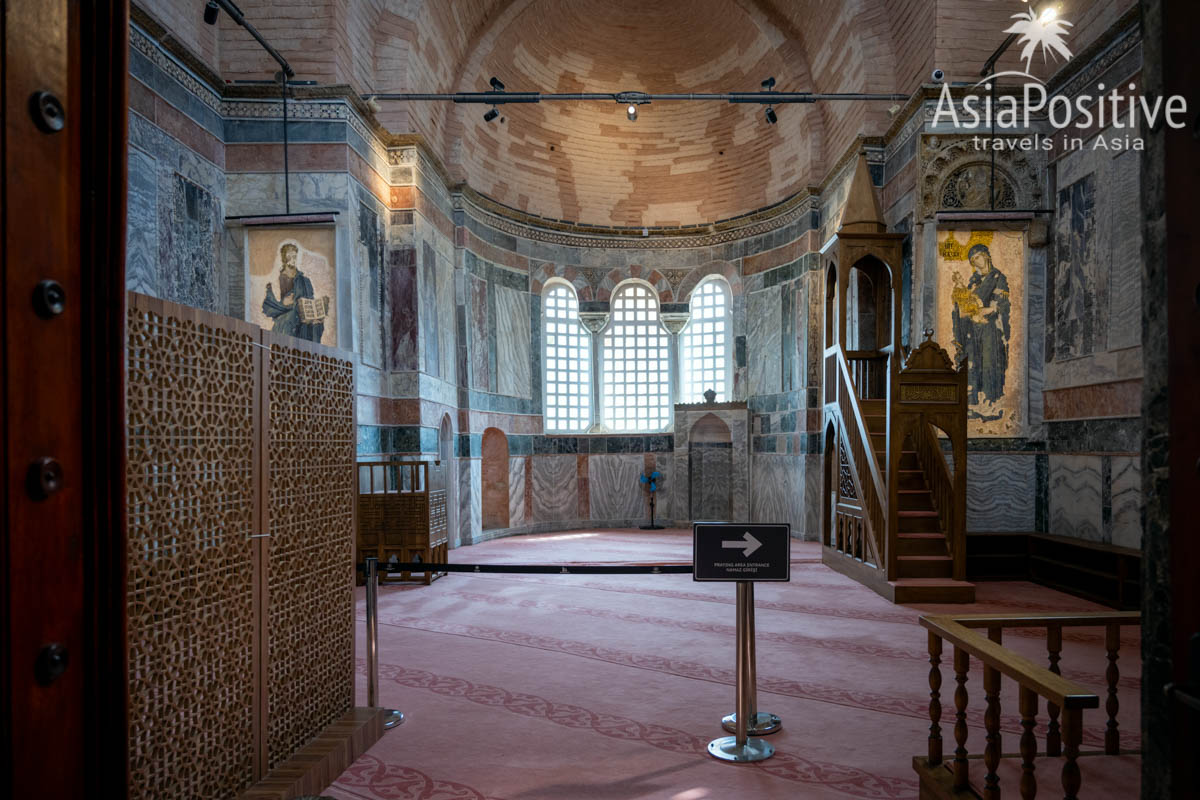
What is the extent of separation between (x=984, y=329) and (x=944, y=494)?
2740 millimetres

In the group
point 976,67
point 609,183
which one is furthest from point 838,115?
point 609,183

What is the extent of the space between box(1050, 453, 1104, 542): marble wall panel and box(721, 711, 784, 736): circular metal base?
590cm

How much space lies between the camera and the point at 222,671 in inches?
118

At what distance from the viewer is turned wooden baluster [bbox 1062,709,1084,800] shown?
233 cm

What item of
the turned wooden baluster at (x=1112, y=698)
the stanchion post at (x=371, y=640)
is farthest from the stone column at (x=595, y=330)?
the turned wooden baluster at (x=1112, y=698)

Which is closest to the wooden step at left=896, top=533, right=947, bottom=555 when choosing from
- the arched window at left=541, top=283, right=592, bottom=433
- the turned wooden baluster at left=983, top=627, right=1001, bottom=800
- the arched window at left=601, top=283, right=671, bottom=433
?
the turned wooden baluster at left=983, top=627, right=1001, bottom=800

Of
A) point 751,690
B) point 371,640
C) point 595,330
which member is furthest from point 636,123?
point 751,690

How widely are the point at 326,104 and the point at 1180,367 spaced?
1009 centimetres

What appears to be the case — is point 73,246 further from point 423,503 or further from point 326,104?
point 326,104

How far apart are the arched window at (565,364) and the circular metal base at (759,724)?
11619 millimetres

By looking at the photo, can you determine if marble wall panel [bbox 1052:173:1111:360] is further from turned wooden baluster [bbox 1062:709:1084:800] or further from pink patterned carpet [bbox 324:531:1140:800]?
turned wooden baluster [bbox 1062:709:1084:800]

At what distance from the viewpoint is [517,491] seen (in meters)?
14.6

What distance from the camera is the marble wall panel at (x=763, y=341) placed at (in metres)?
14.2

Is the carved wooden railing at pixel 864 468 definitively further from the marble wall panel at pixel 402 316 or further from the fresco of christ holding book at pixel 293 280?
the fresco of christ holding book at pixel 293 280
